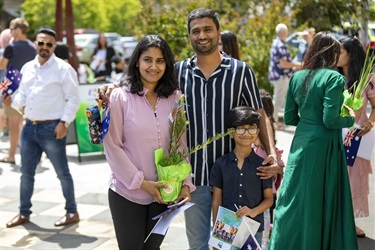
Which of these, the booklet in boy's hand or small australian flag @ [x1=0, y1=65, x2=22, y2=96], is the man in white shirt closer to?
small australian flag @ [x1=0, y1=65, x2=22, y2=96]

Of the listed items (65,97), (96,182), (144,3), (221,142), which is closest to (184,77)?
(221,142)

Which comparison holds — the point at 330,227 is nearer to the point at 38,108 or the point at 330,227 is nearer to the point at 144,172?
the point at 144,172

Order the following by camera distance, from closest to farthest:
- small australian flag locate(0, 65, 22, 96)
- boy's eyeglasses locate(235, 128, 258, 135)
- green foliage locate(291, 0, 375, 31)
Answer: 1. boy's eyeglasses locate(235, 128, 258, 135)
2. small australian flag locate(0, 65, 22, 96)
3. green foliage locate(291, 0, 375, 31)

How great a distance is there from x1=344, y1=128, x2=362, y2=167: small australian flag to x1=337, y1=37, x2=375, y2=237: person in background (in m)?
0.05

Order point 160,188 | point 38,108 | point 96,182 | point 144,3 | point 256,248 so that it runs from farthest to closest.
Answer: point 144,3 < point 96,182 < point 38,108 < point 256,248 < point 160,188

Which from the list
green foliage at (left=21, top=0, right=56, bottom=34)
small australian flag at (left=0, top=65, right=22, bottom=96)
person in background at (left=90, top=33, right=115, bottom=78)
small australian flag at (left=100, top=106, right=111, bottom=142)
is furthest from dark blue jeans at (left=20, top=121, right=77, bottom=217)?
green foliage at (left=21, top=0, right=56, bottom=34)

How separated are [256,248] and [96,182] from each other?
15.3 ft

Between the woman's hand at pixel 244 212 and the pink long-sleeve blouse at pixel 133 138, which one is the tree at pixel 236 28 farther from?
the pink long-sleeve blouse at pixel 133 138

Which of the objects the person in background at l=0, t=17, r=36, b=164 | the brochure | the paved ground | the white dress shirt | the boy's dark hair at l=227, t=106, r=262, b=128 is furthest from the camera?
the person in background at l=0, t=17, r=36, b=164

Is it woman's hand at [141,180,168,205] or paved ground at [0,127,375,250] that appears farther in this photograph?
paved ground at [0,127,375,250]

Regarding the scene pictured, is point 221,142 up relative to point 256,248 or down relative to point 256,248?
up

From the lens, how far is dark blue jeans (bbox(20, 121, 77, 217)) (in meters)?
6.96

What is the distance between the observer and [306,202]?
492cm

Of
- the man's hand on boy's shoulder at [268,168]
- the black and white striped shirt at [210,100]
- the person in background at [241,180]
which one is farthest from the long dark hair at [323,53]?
the man's hand on boy's shoulder at [268,168]
